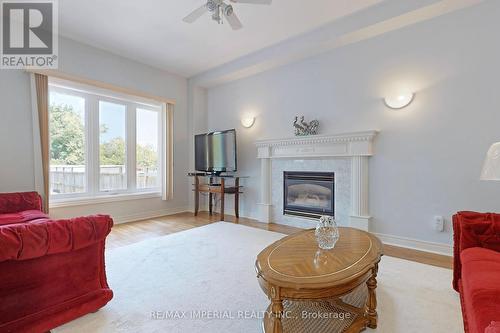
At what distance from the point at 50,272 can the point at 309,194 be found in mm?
3432

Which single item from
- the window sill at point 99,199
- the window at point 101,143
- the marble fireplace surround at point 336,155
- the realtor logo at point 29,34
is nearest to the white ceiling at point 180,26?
the realtor logo at point 29,34

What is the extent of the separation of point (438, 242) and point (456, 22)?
8.43 ft

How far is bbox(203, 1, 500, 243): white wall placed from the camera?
8.97 feet

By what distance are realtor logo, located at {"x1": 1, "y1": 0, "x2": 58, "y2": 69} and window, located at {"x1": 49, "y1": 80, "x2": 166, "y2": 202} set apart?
0.37 metres

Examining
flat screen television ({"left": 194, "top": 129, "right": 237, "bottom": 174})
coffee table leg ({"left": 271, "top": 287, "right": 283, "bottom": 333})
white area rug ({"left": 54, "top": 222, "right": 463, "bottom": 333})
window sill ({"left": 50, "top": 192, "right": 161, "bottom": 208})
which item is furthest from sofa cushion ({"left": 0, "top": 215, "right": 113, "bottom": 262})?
flat screen television ({"left": 194, "top": 129, "right": 237, "bottom": 174})

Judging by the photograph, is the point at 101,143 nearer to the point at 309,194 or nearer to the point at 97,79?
the point at 97,79

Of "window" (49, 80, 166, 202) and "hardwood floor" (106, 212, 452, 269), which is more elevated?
"window" (49, 80, 166, 202)

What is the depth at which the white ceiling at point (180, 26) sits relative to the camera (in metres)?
3.05

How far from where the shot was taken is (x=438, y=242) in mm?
2982

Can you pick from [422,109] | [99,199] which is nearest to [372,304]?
[422,109]

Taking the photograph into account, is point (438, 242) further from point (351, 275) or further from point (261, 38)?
point (261, 38)

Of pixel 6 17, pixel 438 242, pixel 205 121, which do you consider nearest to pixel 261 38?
pixel 205 121

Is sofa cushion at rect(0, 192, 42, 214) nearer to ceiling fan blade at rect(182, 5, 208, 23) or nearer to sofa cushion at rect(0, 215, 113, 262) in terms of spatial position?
sofa cushion at rect(0, 215, 113, 262)

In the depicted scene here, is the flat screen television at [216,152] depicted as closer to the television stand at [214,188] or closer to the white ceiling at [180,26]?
the television stand at [214,188]
